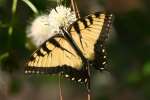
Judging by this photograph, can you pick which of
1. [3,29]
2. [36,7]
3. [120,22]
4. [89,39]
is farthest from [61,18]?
[120,22]

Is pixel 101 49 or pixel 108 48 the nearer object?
pixel 101 49

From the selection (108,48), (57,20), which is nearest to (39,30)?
(57,20)

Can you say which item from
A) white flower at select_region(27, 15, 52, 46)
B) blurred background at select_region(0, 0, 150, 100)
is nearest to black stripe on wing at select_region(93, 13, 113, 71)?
white flower at select_region(27, 15, 52, 46)

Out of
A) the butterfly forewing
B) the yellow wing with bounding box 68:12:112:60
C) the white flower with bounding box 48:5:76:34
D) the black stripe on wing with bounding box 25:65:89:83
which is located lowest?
the black stripe on wing with bounding box 25:65:89:83

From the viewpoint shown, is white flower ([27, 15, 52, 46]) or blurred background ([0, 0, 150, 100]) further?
blurred background ([0, 0, 150, 100])

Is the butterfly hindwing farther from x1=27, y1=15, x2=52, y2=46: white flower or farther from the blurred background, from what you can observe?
the blurred background

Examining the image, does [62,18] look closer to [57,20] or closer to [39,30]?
[57,20]

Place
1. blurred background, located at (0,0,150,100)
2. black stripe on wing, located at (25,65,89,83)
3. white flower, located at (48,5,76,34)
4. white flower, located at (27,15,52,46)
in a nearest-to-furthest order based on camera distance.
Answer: black stripe on wing, located at (25,65,89,83) < white flower, located at (48,5,76,34) < white flower, located at (27,15,52,46) < blurred background, located at (0,0,150,100)

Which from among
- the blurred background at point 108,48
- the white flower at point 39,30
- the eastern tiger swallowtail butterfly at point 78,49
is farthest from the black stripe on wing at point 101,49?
the blurred background at point 108,48
